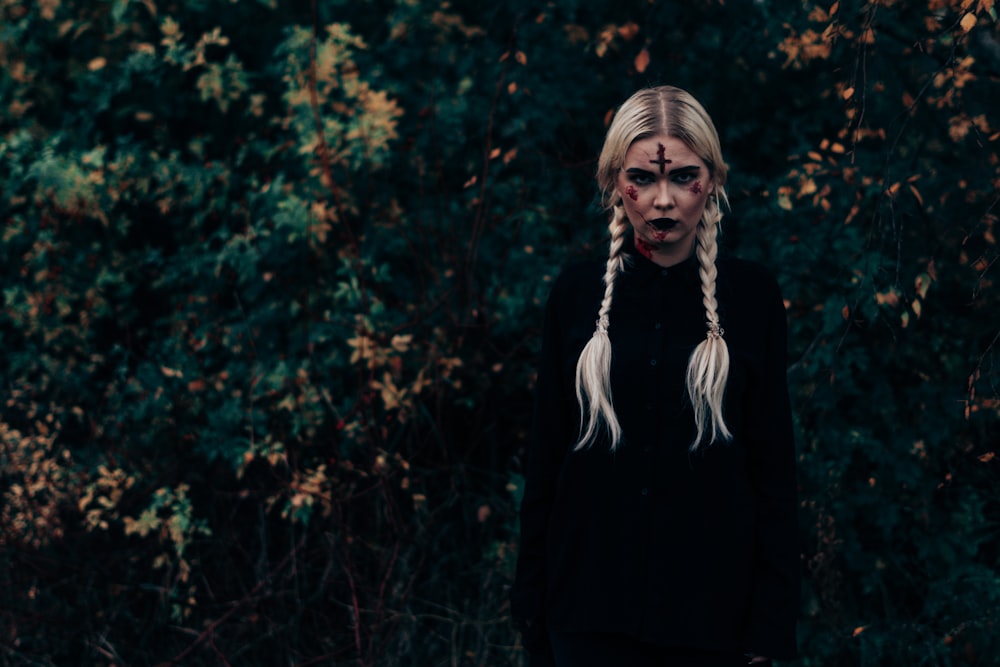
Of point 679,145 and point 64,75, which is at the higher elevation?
point 64,75

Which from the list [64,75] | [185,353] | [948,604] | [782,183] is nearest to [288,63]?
[185,353]

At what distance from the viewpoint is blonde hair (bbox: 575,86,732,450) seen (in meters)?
2.34

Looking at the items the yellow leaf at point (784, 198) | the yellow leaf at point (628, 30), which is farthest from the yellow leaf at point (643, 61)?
the yellow leaf at point (784, 198)

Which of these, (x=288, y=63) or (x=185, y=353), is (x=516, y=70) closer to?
(x=288, y=63)

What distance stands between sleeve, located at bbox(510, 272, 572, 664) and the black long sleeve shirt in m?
0.05

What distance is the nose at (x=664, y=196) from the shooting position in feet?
7.77

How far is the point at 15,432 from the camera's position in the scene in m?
5.58

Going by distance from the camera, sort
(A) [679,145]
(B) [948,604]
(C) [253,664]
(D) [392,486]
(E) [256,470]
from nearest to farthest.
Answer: (A) [679,145] < (B) [948,604] < (C) [253,664] < (D) [392,486] < (E) [256,470]

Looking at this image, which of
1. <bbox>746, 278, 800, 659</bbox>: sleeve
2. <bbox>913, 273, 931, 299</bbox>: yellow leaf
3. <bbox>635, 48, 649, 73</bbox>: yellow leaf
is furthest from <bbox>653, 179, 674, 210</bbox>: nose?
<bbox>635, 48, 649, 73</bbox>: yellow leaf

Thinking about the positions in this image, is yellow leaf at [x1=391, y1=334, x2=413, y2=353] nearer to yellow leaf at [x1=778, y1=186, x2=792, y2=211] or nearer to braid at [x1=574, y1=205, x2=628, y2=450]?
yellow leaf at [x1=778, y1=186, x2=792, y2=211]

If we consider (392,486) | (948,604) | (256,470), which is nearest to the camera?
(948,604)

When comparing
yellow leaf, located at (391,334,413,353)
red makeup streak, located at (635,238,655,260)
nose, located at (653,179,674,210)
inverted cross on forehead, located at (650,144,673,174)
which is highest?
yellow leaf, located at (391,334,413,353)

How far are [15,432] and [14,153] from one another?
178 centimetres

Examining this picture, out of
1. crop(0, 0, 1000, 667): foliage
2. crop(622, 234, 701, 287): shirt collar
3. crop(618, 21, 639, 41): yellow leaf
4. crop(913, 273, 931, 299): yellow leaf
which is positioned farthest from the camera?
crop(618, 21, 639, 41): yellow leaf
